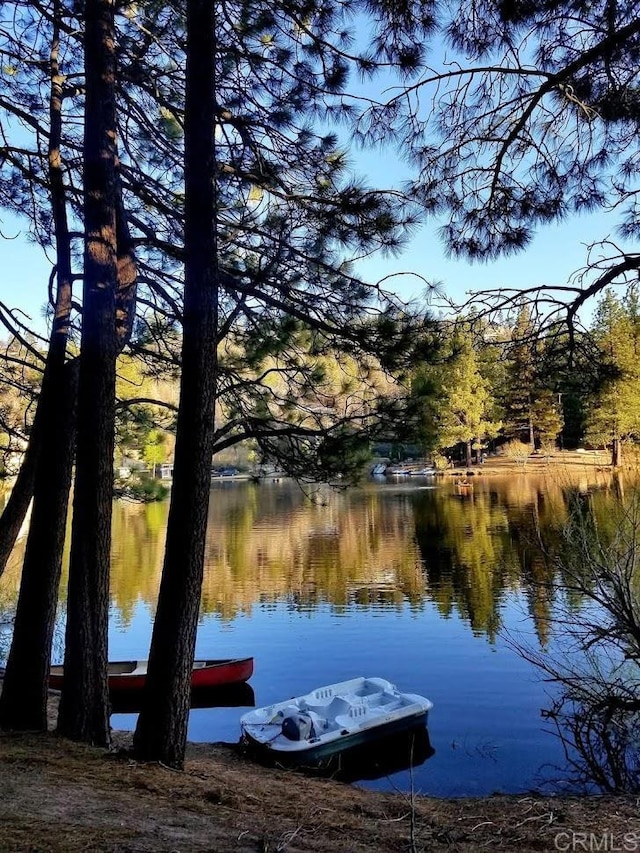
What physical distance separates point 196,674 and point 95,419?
527cm

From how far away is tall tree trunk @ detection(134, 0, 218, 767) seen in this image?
13.9ft

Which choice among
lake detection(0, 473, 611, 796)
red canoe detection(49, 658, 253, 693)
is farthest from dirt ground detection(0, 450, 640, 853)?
red canoe detection(49, 658, 253, 693)

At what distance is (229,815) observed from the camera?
11.3 feet

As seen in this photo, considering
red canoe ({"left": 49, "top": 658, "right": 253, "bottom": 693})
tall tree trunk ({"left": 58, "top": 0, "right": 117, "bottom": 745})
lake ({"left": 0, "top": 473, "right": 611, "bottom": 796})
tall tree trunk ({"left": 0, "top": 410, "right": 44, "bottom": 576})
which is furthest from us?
red canoe ({"left": 49, "top": 658, "right": 253, "bottom": 693})

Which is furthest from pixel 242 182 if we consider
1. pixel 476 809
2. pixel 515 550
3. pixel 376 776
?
pixel 515 550

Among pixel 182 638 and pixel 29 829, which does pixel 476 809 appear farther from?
pixel 29 829

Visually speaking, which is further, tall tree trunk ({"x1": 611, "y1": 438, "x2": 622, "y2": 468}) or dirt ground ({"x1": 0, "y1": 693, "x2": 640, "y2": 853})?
tall tree trunk ({"x1": 611, "y1": 438, "x2": 622, "y2": 468})

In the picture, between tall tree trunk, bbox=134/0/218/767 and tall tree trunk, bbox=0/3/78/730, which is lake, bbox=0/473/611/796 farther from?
tall tree trunk, bbox=0/3/78/730

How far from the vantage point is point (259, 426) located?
508cm

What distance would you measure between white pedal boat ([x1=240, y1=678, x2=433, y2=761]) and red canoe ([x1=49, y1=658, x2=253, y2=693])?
1459 mm

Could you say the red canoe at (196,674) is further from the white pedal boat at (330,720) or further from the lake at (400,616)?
the white pedal boat at (330,720)

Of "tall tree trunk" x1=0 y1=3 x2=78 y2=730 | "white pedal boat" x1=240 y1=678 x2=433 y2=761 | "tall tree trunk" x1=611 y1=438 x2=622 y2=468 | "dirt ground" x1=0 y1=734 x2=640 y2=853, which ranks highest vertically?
"tall tree trunk" x1=611 y1=438 x2=622 y2=468

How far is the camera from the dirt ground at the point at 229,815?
9.16 ft

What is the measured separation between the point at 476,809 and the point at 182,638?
2.24m
